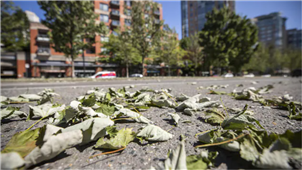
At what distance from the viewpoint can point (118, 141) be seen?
2.46ft

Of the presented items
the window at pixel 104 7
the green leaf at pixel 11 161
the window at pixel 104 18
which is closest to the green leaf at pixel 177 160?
the green leaf at pixel 11 161

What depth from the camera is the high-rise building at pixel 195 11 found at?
53281 millimetres

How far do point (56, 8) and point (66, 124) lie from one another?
14772mm

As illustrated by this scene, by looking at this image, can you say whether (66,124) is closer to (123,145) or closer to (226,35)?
(123,145)

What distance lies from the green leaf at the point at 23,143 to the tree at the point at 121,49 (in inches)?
710

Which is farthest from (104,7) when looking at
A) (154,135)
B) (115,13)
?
(154,135)

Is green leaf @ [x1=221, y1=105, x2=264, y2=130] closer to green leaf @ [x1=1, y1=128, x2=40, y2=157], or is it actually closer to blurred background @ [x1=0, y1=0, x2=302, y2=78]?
green leaf @ [x1=1, y1=128, x2=40, y2=157]

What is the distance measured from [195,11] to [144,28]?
48.9 m

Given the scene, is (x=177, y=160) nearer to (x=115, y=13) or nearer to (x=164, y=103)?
Result: (x=164, y=103)

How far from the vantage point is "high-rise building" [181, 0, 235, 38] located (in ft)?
175

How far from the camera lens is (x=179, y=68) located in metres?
35.3

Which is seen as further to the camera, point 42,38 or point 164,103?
point 42,38

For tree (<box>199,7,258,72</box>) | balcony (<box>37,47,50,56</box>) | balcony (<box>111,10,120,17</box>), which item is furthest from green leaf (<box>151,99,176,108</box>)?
balcony (<box>111,10,120,17</box>)

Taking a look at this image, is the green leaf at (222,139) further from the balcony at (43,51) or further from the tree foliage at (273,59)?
the tree foliage at (273,59)
